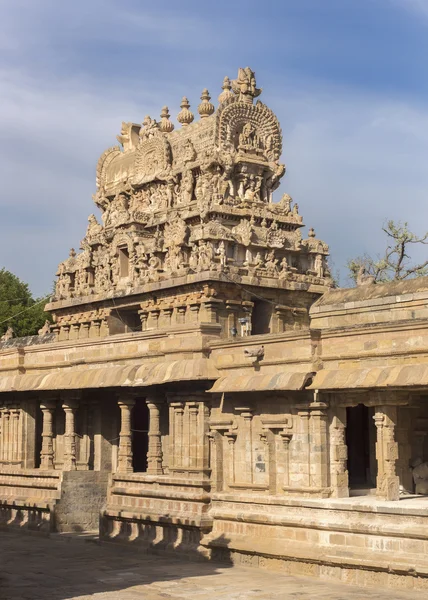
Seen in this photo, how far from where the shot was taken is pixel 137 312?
104 ft

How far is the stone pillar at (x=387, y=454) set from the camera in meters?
18.0

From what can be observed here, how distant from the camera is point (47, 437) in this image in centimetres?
2750

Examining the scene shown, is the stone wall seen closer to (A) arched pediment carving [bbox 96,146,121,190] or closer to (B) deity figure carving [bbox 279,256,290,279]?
(B) deity figure carving [bbox 279,256,290,279]

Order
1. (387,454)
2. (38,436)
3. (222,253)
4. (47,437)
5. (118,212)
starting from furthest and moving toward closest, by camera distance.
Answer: (118,212)
(38,436)
(222,253)
(47,437)
(387,454)

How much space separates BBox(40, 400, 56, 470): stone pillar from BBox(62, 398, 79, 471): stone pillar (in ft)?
2.23

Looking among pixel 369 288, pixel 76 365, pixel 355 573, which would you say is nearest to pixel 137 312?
pixel 76 365

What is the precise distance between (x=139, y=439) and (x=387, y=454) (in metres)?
11.4

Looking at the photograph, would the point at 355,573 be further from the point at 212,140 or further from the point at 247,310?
the point at 212,140

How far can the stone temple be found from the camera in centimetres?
1844

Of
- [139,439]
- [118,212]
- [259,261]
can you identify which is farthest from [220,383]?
[118,212]

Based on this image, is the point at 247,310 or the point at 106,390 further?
the point at 247,310

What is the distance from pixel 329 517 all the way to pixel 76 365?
34.1 feet

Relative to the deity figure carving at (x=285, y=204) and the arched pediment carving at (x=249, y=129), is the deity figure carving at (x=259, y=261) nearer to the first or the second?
the deity figure carving at (x=285, y=204)

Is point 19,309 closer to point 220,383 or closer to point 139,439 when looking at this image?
point 139,439
